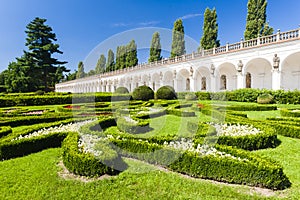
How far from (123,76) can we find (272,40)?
2957 cm

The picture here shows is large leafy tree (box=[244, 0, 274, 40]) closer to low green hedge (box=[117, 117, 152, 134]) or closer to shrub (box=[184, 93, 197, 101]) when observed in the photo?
shrub (box=[184, 93, 197, 101])

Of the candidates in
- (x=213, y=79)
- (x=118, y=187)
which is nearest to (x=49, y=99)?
(x=213, y=79)

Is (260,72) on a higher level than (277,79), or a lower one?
higher

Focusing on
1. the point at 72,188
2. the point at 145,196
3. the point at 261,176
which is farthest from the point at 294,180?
the point at 72,188

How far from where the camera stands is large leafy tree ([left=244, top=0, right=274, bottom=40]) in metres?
26.9

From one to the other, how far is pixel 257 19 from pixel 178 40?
12.4m

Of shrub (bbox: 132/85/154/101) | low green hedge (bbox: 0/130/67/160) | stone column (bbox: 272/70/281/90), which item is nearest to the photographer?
low green hedge (bbox: 0/130/67/160)

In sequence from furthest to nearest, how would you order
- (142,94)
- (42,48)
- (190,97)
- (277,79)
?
(42,48) < (190,97) < (142,94) < (277,79)

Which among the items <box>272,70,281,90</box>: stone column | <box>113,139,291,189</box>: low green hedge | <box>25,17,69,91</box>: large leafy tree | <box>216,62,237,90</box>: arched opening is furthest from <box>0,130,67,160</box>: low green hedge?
<box>25,17,69,91</box>: large leafy tree

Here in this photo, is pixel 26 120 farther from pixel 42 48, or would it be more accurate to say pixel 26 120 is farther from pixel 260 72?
pixel 42 48

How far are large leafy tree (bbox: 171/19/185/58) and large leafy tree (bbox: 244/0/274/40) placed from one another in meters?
10.4

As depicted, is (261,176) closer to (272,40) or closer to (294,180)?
(294,180)

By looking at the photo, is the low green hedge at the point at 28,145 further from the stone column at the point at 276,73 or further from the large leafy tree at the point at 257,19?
the large leafy tree at the point at 257,19

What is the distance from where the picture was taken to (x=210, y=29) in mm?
31609
